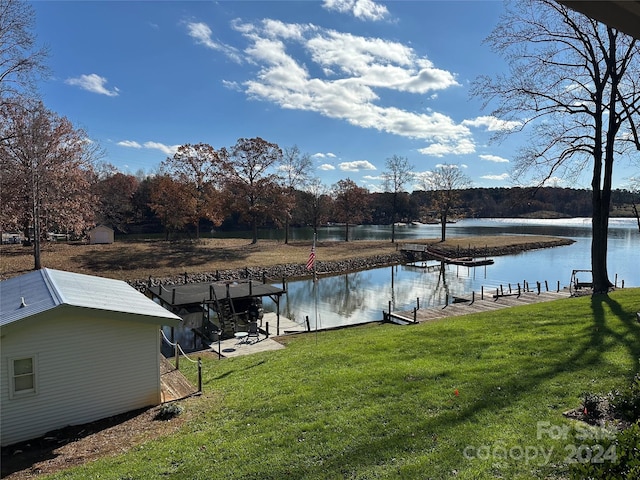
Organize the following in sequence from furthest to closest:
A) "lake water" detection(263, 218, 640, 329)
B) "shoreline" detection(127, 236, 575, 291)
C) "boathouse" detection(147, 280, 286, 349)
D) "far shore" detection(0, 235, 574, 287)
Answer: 1. "shoreline" detection(127, 236, 575, 291)
2. "far shore" detection(0, 235, 574, 287)
3. "lake water" detection(263, 218, 640, 329)
4. "boathouse" detection(147, 280, 286, 349)

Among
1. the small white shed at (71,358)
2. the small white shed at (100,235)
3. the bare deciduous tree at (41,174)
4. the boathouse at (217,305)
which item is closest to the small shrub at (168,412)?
the small white shed at (71,358)

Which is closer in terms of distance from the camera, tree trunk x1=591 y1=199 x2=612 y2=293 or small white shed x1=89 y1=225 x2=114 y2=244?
tree trunk x1=591 y1=199 x2=612 y2=293

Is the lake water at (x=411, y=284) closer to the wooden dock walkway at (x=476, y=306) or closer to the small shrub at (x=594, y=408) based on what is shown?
the wooden dock walkway at (x=476, y=306)

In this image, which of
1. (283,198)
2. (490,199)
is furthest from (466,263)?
(490,199)

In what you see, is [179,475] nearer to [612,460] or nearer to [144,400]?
[144,400]

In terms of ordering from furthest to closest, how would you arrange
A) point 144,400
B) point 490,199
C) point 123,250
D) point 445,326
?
1. point 490,199
2. point 123,250
3. point 445,326
4. point 144,400

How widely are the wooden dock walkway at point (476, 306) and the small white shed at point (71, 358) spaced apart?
11999 mm

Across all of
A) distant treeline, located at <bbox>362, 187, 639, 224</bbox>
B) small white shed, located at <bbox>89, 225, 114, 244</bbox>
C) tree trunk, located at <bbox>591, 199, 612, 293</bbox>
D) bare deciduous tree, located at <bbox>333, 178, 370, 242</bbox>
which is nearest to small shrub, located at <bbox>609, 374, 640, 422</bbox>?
tree trunk, located at <bbox>591, 199, 612, 293</bbox>

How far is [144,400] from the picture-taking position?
963cm

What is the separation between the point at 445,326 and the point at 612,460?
406 inches

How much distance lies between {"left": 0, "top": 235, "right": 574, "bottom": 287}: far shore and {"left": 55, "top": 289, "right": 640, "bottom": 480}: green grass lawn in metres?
19.7

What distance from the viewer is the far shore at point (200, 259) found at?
3073cm

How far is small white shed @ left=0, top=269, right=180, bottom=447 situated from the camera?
809 cm

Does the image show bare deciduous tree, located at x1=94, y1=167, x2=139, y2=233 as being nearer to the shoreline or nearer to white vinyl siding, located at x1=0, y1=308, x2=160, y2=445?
the shoreline
